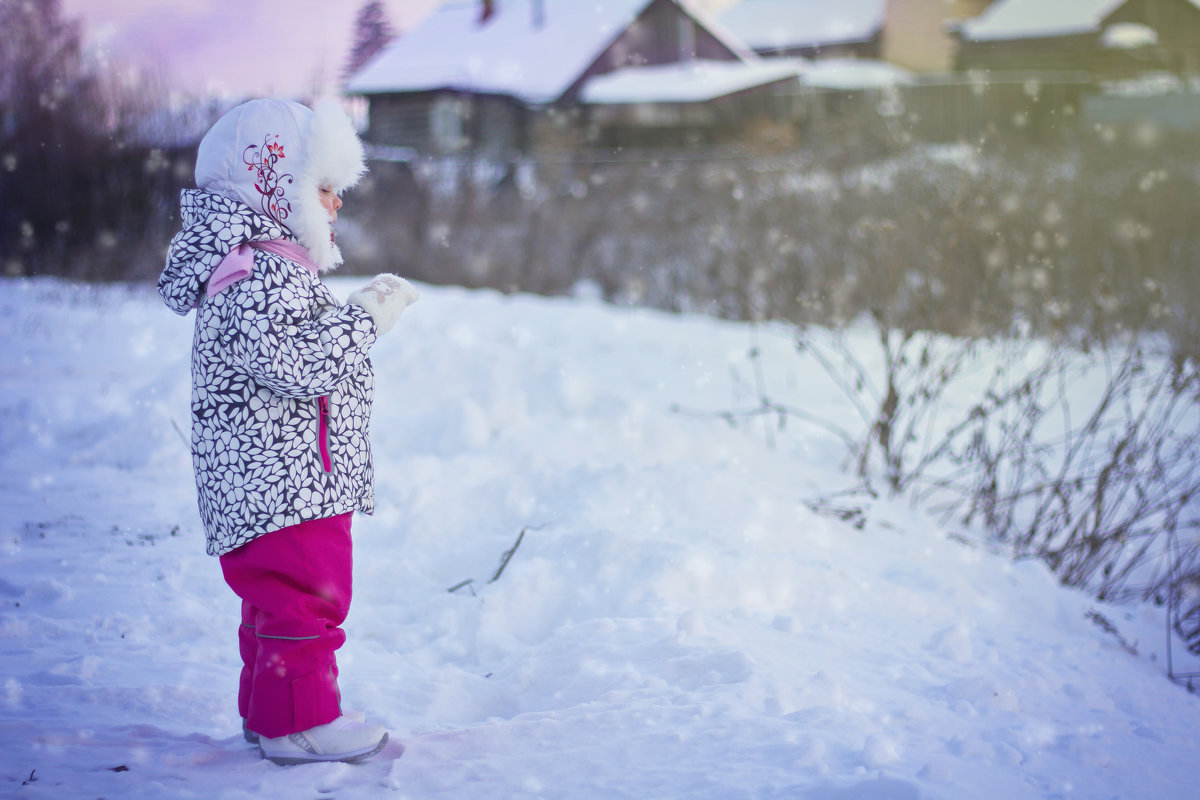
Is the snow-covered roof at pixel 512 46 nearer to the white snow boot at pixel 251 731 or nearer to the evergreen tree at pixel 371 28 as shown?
the evergreen tree at pixel 371 28

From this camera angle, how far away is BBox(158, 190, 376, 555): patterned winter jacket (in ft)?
6.40

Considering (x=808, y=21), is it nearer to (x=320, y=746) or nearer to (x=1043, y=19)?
(x=1043, y=19)

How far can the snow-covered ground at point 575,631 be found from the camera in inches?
81.4

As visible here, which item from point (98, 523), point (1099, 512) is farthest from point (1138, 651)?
point (98, 523)

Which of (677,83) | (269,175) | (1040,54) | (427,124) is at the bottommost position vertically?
(269,175)

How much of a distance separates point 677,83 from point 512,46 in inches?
158

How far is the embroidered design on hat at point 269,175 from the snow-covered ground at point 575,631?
1.26 metres

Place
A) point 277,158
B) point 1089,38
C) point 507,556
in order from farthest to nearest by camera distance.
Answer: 1. point 1089,38
2. point 507,556
3. point 277,158

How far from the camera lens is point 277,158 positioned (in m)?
2.04

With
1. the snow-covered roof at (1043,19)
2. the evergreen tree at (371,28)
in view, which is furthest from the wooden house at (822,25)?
the evergreen tree at (371,28)

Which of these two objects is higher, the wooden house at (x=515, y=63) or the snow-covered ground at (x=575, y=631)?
the wooden house at (x=515, y=63)

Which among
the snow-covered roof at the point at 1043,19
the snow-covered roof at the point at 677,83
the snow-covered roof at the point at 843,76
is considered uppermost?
the snow-covered roof at the point at 1043,19

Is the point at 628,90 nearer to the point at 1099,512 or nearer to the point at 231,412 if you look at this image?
the point at 1099,512

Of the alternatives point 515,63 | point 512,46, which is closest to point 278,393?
point 515,63
